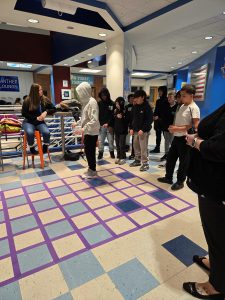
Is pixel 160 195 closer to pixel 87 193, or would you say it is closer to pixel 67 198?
pixel 87 193

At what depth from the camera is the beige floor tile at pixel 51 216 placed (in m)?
2.14

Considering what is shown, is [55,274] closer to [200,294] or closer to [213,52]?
[200,294]

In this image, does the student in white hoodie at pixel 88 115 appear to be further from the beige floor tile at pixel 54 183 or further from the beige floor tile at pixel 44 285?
the beige floor tile at pixel 44 285

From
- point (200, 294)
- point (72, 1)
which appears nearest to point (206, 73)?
point (72, 1)

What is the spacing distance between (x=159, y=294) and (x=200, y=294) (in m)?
0.26

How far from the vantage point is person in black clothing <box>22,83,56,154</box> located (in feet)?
11.2

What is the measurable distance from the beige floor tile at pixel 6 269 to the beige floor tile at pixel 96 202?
0.99 m

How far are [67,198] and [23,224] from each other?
633 millimetres

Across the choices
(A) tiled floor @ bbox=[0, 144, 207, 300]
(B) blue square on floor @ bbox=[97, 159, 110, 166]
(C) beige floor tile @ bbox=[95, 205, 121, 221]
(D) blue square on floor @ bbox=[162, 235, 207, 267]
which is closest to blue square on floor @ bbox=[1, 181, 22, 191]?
(A) tiled floor @ bbox=[0, 144, 207, 300]

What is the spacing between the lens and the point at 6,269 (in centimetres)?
154

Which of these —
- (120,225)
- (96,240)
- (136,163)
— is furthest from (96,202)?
(136,163)

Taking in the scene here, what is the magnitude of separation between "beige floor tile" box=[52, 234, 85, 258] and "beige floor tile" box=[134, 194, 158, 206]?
0.95 meters

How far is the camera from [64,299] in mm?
1302

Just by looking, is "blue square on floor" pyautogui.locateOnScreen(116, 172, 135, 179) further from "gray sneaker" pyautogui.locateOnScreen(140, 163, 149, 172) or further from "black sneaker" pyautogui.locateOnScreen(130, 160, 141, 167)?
"black sneaker" pyautogui.locateOnScreen(130, 160, 141, 167)
